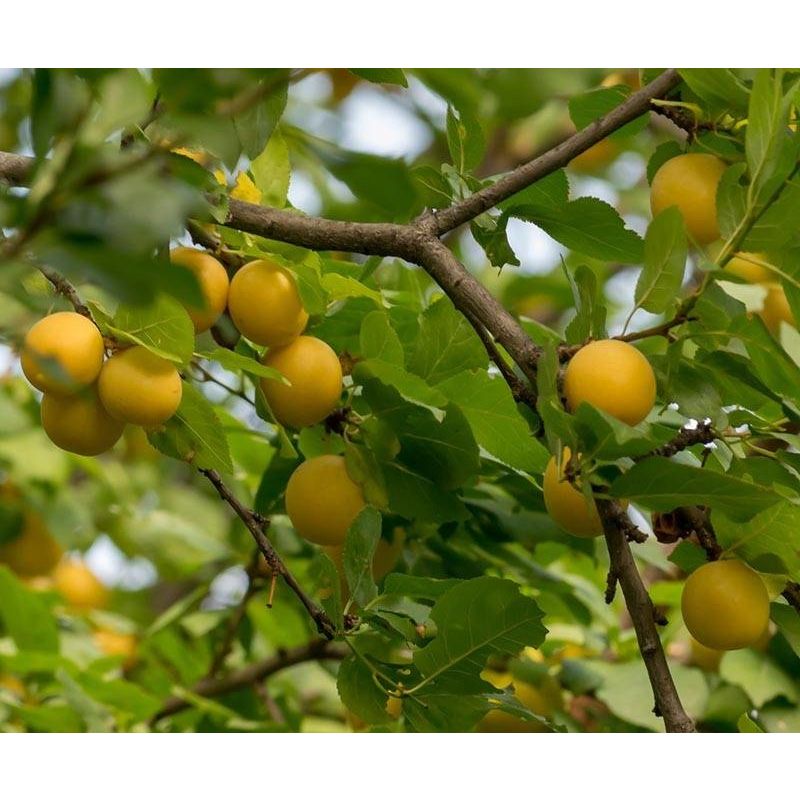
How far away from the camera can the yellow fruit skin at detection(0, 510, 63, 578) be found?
1732 millimetres

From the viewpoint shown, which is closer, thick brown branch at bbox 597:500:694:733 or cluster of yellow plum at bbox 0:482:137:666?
thick brown branch at bbox 597:500:694:733

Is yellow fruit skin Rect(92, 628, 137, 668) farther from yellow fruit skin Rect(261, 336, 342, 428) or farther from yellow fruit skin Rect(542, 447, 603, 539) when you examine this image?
yellow fruit skin Rect(542, 447, 603, 539)

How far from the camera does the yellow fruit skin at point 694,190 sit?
0.72 meters

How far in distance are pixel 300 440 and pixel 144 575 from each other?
1.29 m

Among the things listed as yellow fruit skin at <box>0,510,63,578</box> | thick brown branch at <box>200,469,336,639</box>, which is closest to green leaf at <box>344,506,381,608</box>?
thick brown branch at <box>200,469,336,639</box>

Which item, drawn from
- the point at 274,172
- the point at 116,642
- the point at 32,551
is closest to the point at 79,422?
the point at 274,172

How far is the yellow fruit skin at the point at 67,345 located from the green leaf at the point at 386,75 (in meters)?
0.20

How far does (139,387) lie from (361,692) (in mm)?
234

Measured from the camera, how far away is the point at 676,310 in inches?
26.0

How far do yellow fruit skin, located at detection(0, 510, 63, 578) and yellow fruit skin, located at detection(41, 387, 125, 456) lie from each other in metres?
1.05

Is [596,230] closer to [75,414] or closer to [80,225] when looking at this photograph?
[75,414]

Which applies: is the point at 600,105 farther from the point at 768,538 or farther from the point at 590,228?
the point at 768,538

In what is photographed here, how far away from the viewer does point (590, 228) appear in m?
0.77

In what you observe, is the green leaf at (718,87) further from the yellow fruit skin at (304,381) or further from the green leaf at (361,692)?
the green leaf at (361,692)
